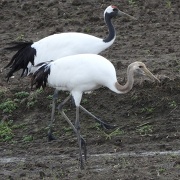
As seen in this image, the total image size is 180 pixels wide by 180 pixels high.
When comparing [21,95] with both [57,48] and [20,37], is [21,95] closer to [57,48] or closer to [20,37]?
[57,48]

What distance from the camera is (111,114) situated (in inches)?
435

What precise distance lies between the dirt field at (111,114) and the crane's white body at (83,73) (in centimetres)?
84

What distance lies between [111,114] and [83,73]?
65.0 inches

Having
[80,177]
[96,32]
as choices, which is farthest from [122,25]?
[80,177]

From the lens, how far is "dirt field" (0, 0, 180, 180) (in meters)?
8.88

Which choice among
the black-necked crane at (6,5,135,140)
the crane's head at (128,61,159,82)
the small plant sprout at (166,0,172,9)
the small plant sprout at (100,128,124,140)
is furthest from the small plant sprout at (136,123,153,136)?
the small plant sprout at (166,0,172,9)

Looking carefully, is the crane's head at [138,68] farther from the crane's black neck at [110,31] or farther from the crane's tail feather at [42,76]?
the crane's black neck at [110,31]

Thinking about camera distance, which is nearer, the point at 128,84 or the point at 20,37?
the point at 128,84

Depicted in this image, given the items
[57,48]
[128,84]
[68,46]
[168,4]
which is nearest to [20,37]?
[168,4]

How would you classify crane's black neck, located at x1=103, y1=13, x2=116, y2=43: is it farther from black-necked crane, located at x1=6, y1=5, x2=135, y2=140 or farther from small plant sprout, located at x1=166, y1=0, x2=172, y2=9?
small plant sprout, located at x1=166, y1=0, x2=172, y2=9

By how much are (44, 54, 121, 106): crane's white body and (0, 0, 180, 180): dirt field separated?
0.84 meters

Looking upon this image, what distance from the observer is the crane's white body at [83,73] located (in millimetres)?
9516

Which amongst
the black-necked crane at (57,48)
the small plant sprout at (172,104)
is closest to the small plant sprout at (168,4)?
the black-necked crane at (57,48)

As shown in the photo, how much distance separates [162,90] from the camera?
11.1m
